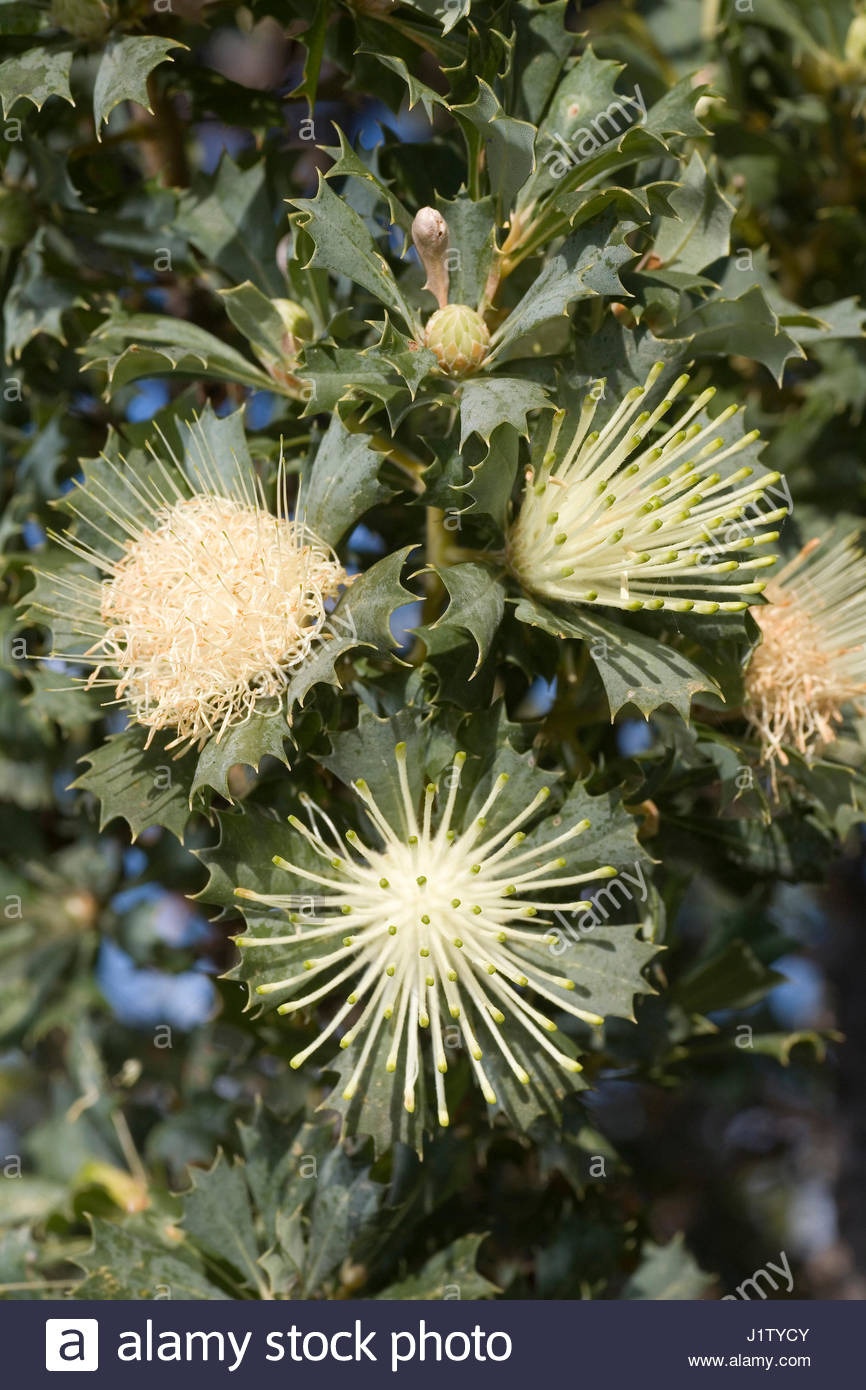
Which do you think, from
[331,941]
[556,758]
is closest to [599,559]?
[556,758]

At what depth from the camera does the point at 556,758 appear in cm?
165

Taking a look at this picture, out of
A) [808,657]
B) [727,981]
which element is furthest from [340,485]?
[727,981]

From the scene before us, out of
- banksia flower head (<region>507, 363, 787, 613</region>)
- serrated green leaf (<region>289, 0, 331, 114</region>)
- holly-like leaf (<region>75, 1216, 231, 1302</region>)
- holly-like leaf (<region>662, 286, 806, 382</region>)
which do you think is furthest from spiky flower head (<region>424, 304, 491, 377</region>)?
holly-like leaf (<region>75, 1216, 231, 1302</region>)

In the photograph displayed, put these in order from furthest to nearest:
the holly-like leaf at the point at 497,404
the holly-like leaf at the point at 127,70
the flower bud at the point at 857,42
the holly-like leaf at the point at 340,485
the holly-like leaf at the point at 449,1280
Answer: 1. the flower bud at the point at 857,42
2. the holly-like leaf at the point at 449,1280
3. the holly-like leaf at the point at 127,70
4. the holly-like leaf at the point at 340,485
5. the holly-like leaf at the point at 497,404

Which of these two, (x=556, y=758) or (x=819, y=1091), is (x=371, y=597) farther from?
(x=819, y=1091)

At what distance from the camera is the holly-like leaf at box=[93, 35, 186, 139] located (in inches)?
59.0

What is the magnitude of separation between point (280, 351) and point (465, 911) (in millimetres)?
721

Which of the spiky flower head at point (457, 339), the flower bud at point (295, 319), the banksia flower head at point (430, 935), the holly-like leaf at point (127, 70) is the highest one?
the holly-like leaf at point (127, 70)

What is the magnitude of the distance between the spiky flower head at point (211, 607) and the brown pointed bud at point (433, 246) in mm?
281

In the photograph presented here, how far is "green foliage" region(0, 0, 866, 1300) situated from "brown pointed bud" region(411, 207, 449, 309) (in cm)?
2

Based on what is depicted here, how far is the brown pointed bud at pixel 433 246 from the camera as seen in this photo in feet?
4.50

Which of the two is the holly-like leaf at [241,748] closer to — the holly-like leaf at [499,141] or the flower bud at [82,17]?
the holly-like leaf at [499,141]

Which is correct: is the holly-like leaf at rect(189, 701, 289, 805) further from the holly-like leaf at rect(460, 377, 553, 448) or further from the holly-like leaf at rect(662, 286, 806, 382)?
the holly-like leaf at rect(662, 286, 806, 382)

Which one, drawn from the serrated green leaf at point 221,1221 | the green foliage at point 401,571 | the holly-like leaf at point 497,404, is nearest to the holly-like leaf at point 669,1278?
the green foliage at point 401,571
